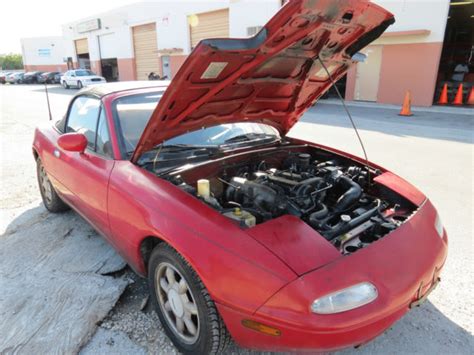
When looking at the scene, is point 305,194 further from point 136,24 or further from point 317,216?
point 136,24

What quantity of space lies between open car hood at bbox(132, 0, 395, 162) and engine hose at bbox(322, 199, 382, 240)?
1.16m

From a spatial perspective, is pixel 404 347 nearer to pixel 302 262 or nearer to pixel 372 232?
pixel 372 232

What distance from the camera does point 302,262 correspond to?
1719mm

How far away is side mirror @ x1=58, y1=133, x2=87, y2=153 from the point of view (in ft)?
8.78

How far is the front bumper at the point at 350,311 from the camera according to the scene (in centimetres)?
159

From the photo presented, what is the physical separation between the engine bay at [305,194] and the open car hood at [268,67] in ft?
1.27

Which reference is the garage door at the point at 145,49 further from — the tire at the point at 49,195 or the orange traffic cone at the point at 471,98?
the tire at the point at 49,195

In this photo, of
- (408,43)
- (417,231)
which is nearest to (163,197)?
(417,231)

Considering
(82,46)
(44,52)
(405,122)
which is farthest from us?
(44,52)

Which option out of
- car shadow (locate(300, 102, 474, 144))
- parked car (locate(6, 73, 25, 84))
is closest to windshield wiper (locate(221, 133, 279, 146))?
car shadow (locate(300, 102, 474, 144))

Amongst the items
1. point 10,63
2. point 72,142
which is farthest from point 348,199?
point 10,63

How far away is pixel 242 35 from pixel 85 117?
1706cm

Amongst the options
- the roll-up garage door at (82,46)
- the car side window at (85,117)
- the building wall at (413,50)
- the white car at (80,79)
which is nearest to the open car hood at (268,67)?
the car side window at (85,117)

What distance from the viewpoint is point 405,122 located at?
404 inches
